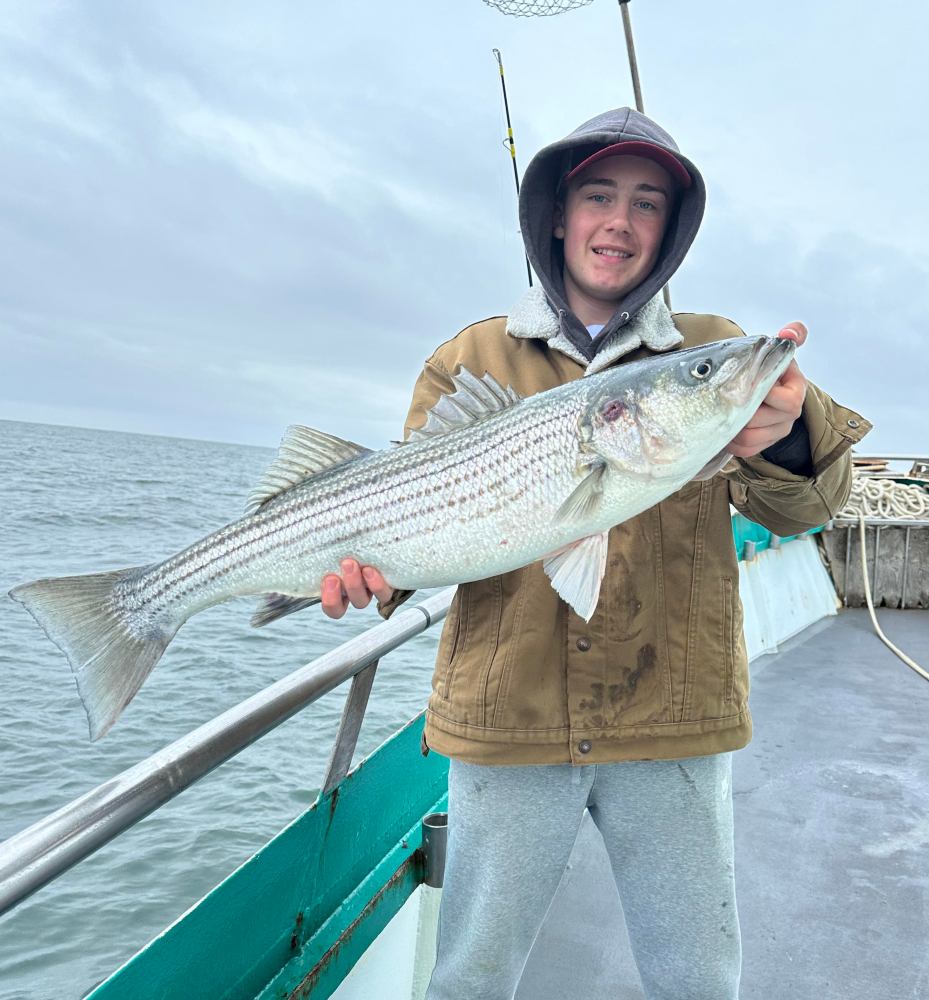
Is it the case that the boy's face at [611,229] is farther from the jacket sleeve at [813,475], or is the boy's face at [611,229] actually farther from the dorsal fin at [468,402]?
the jacket sleeve at [813,475]

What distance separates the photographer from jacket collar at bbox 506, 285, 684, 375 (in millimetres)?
2484

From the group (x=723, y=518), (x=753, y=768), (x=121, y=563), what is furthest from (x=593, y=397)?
(x=121, y=563)

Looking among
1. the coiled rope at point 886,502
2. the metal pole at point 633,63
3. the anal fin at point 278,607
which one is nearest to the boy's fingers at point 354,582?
the anal fin at point 278,607

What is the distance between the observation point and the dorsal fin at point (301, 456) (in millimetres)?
2680

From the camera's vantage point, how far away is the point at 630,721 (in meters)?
2.21

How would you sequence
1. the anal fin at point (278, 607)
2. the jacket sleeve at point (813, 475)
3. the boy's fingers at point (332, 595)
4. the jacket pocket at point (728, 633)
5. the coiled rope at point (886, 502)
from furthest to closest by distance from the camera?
the coiled rope at point (886, 502) < the anal fin at point (278, 607) < the boy's fingers at point (332, 595) < the jacket pocket at point (728, 633) < the jacket sleeve at point (813, 475)

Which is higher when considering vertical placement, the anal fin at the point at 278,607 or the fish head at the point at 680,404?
the fish head at the point at 680,404

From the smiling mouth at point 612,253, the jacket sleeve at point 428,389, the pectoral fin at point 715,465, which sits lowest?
the pectoral fin at point 715,465

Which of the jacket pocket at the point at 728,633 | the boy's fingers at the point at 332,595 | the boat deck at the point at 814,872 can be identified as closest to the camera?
the jacket pocket at the point at 728,633

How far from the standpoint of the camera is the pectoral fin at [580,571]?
82.3 inches

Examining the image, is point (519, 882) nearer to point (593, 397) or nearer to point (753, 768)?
point (593, 397)

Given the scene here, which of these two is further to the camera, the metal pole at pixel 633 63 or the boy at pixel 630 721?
the metal pole at pixel 633 63

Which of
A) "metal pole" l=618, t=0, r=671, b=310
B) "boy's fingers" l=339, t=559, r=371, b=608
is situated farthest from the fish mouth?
"metal pole" l=618, t=0, r=671, b=310

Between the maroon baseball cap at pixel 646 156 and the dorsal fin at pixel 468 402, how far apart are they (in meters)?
0.81
